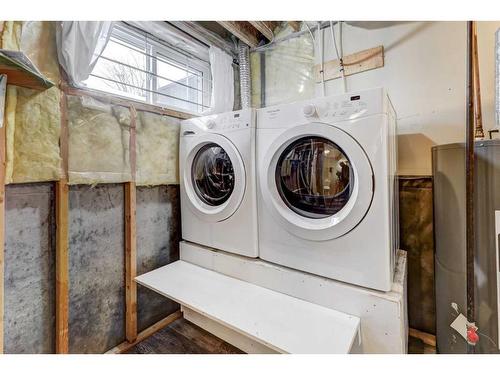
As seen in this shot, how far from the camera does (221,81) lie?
2188 millimetres

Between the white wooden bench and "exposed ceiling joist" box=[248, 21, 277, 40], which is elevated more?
"exposed ceiling joist" box=[248, 21, 277, 40]

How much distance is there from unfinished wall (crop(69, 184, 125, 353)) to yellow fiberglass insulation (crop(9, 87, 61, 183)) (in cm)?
18

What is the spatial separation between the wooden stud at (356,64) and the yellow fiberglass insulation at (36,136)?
185cm

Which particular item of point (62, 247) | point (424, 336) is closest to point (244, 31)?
point (62, 247)

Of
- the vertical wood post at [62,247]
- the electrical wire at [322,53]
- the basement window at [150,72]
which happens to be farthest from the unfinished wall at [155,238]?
the electrical wire at [322,53]

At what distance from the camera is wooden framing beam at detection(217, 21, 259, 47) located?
1925 millimetres

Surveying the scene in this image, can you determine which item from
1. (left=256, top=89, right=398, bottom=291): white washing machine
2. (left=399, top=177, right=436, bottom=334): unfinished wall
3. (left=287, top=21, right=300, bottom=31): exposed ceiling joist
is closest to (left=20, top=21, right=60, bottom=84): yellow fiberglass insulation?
(left=256, top=89, right=398, bottom=291): white washing machine

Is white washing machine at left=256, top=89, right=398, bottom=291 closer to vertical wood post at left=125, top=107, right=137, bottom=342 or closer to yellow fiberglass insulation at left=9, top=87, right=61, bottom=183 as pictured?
vertical wood post at left=125, top=107, right=137, bottom=342

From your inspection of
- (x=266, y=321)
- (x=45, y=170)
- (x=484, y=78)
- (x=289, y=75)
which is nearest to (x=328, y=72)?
(x=289, y=75)

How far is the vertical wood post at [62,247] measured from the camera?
1233 millimetres

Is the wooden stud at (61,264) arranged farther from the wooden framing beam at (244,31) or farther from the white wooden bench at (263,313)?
the wooden framing beam at (244,31)

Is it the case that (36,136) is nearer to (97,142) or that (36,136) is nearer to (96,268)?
(97,142)

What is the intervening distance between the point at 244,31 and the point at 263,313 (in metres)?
2.19
